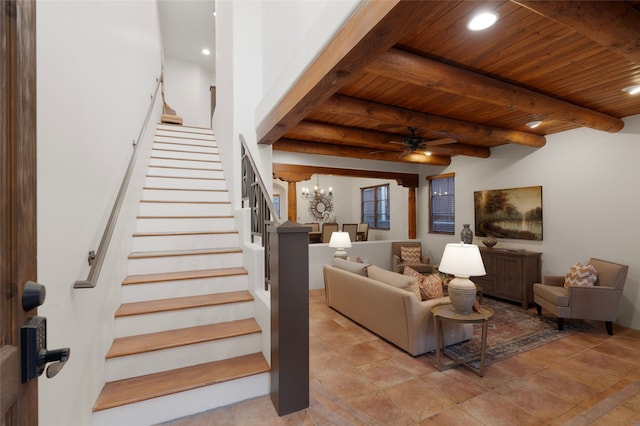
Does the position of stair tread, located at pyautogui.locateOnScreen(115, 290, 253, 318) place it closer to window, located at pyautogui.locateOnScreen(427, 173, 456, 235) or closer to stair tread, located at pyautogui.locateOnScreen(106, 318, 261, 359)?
stair tread, located at pyautogui.locateOnScreen(106, 318, 261, 359)

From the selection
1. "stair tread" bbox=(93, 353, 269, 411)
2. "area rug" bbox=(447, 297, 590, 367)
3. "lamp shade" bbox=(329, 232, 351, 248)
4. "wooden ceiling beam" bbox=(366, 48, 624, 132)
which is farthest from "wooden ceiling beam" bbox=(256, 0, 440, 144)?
"area rug" bbox=(447, 297, 590, 367)

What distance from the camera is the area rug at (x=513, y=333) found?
10.2 ft

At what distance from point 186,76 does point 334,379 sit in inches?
350

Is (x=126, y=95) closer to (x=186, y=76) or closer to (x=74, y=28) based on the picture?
(x=74, y=28)

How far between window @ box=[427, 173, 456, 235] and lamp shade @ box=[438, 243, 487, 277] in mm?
4077

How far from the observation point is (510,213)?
5332mm

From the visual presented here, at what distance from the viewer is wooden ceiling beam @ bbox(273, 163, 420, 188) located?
5.96 meters

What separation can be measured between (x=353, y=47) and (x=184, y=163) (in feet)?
11.6

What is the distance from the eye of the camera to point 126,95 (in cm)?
263

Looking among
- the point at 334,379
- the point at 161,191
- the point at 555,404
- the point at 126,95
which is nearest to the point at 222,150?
the point at 161,191

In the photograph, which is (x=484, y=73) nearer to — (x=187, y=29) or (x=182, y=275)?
(x=182, y=275)

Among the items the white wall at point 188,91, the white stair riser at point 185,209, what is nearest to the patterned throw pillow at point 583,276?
the white stair riser at point 185,209

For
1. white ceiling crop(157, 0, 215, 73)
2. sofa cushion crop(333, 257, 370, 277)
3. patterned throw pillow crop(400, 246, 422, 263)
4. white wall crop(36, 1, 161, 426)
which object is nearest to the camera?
white wall crop(36, 1, 161, 426)

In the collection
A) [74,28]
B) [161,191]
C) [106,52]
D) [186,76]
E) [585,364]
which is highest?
[186,76]
